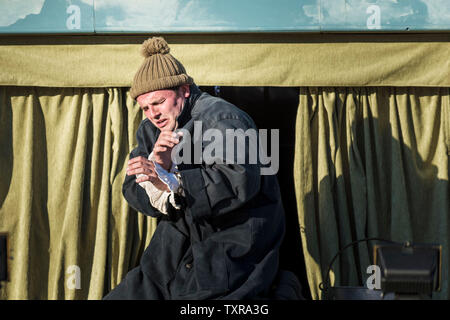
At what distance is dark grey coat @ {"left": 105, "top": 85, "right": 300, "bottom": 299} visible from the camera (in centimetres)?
278

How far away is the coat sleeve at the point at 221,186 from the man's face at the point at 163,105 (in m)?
0.44

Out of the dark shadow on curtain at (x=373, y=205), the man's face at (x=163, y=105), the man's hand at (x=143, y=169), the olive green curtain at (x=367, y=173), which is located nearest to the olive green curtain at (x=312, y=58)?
the olive green curtain at (x=367, y=173)

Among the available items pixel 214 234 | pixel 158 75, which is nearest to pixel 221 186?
pixel 214 234

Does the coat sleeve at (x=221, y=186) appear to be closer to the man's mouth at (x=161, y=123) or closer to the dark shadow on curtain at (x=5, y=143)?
the man's mouth at (x=161, y=123)

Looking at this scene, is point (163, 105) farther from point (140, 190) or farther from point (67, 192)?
point (67, 192)

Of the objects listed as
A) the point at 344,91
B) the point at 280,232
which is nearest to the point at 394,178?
the point at 344,91

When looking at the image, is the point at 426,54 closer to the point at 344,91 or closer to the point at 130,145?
the point at 344,91

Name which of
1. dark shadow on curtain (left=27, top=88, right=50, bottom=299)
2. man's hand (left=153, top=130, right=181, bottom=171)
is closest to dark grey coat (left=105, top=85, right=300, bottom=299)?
man's hand (left=153, top=130, right=181, bottom=171)

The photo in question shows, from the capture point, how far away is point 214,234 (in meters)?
2.97

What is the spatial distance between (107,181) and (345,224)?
5.55ft

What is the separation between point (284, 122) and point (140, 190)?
1.58m

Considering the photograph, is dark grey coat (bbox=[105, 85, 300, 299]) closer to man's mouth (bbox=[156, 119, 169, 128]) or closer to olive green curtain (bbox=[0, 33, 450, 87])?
man's mouth (bbox=[156, 119, 169, 128])
